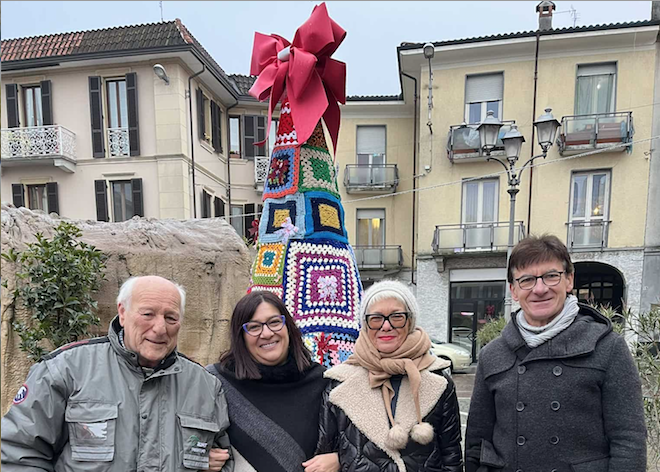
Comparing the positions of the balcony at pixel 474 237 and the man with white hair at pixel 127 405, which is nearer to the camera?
the man with white hair at pixel 127 405

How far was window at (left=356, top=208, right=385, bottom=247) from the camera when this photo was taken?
38.2 ft

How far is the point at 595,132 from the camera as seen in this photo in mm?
9234

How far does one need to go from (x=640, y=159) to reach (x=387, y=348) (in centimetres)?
1062

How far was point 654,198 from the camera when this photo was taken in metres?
9.28

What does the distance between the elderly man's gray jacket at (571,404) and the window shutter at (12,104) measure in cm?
1164

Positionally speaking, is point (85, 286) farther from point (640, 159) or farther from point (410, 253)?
point (640, 159)

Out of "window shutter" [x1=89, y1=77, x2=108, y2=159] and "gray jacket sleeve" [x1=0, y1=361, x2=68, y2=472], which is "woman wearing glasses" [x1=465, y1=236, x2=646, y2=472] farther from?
"window shutter" [x1=89, y1=77, x2=108, y2=159]

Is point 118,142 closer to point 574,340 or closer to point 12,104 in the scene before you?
point 12,104

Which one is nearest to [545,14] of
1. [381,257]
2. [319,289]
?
[381,257]

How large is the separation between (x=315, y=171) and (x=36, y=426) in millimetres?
1744

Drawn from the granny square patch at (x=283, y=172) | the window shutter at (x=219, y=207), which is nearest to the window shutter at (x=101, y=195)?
the window shutter at (x=219, y=207)

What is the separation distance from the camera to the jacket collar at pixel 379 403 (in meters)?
1.59

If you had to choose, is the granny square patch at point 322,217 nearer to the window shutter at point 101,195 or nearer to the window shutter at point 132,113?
the window shutter at point 132,113

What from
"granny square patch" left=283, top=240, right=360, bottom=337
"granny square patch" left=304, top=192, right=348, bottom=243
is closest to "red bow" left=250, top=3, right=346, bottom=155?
"granny square patch" left=304, top=192, right=348, bottom=243
